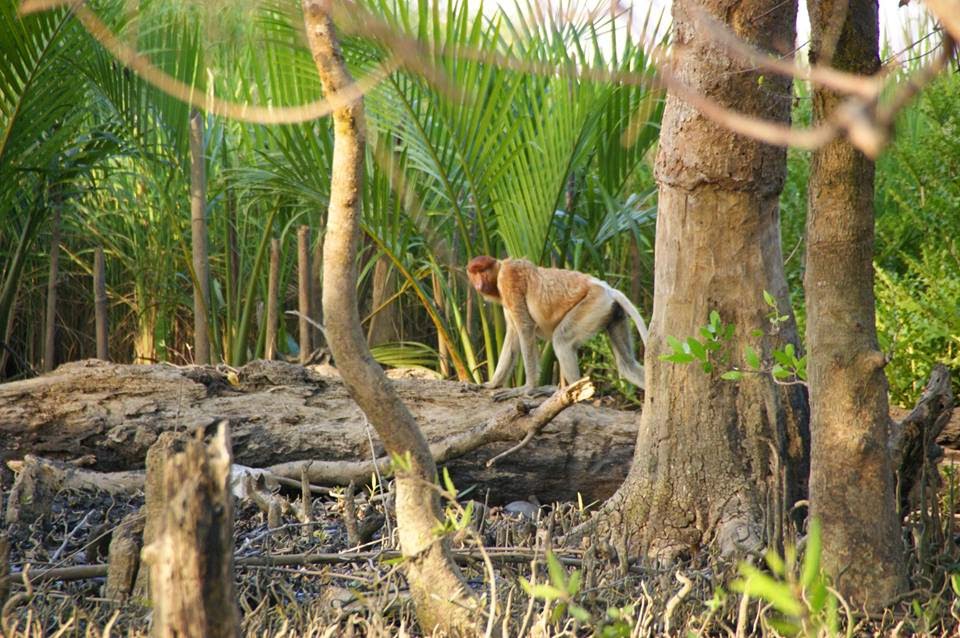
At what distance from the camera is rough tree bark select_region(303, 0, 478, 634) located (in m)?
2.41

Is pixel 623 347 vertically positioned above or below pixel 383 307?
below

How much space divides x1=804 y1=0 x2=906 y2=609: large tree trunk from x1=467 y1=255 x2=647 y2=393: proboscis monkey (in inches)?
140

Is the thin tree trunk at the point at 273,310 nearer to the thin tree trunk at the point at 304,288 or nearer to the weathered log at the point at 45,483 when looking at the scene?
the thin tree trunk at the point at 304,288

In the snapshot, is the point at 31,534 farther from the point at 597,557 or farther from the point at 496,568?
the point at 597,557

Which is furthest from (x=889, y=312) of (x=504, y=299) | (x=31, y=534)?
(x=31, y=534)

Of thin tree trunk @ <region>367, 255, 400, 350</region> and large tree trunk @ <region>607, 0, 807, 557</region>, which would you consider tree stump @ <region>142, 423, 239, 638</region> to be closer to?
large tree trunk @ <region>607, 0, 807, 557</region>

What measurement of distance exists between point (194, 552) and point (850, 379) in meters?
1.95

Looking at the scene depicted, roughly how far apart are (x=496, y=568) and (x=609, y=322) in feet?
11.8

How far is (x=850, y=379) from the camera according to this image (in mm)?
2967

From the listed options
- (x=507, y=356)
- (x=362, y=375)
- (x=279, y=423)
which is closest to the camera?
(x=362, y=375)

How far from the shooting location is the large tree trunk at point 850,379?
292 centimetres

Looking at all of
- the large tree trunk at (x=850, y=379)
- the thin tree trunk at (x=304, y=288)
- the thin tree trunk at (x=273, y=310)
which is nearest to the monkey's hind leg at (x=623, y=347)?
the thin tree trunk at (x=304, y=288)

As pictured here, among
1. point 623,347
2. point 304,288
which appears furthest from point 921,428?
point 304,288

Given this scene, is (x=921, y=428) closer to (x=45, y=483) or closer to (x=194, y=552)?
(x=194, y=552)
